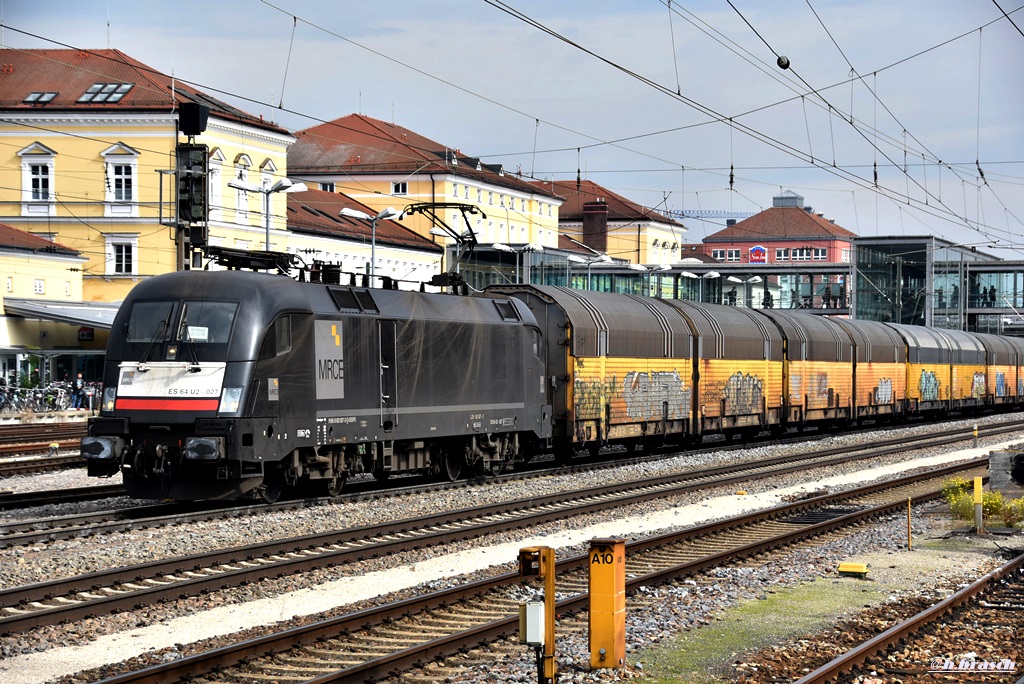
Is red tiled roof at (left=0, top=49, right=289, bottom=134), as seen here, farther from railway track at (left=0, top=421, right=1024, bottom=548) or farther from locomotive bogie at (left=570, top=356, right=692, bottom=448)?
railway track at (left=0, top=421, right=1024, bottom=548)

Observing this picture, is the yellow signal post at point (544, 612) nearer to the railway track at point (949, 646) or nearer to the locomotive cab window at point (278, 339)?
the railway track at point (949, 646)

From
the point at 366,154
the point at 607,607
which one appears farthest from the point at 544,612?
the point at 366,154

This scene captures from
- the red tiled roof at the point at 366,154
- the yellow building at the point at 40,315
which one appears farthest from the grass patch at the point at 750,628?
the red tiled roof at the point at 366,154

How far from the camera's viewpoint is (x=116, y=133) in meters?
63.2

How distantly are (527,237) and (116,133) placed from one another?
47.8 metres

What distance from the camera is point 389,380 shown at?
21656 millimetres

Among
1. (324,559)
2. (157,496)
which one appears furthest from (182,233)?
(324,559)

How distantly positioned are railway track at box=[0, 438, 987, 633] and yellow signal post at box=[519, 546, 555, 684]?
4697 millimetres

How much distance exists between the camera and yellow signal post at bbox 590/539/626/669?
416 inches

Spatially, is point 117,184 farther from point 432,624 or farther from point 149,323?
point 432,624

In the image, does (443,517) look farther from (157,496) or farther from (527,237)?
(527,237)

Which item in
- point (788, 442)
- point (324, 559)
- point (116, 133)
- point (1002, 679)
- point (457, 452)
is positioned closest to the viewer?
point (1002, 679)

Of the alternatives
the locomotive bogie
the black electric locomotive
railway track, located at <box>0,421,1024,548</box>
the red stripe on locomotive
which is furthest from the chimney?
the red stripe on locomotive

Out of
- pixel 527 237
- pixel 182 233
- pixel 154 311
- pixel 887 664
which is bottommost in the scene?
pixel 887 664
